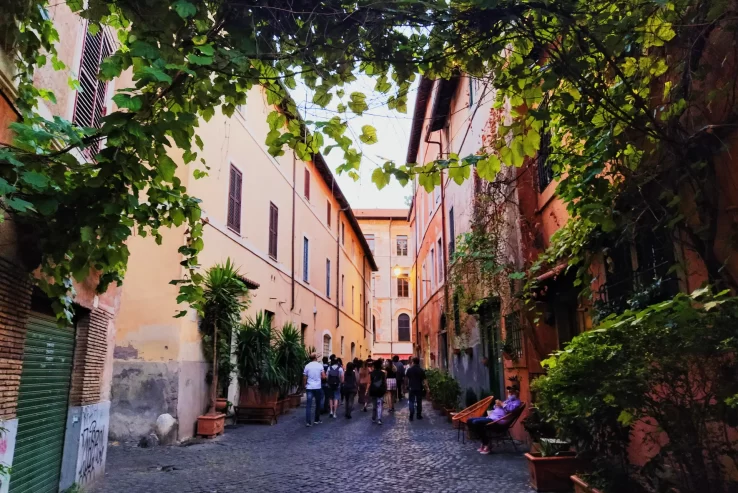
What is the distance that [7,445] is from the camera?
4.80m

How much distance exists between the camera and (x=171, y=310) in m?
11.3

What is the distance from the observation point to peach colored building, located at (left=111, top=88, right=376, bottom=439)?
35.6ft

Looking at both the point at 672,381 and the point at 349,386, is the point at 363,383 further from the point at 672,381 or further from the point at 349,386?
the point at 672,381

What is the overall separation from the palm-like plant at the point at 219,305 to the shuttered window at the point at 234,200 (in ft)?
6.72

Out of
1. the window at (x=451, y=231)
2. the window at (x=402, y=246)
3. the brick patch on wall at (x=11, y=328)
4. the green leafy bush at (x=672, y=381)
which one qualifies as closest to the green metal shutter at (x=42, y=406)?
the brick patch on wall at (x=11, y=328)

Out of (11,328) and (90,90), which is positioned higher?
(90,90)

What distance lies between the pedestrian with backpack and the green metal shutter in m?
8.44

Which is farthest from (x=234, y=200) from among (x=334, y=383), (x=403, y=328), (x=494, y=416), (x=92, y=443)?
(x=403, y=328)

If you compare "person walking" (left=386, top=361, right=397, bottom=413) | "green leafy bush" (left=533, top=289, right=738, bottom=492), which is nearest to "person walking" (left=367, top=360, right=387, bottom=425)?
"person walking" (left=386, top=361, right=397, bottom=413)

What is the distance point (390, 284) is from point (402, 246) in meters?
3.24

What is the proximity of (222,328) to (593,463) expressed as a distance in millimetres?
8448

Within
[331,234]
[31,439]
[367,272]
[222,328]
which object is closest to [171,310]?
[222,328]

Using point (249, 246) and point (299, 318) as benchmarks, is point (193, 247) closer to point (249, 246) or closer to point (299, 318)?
point (249, 246)

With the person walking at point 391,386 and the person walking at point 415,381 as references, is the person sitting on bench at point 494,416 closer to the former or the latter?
the person walking at point 415,381
